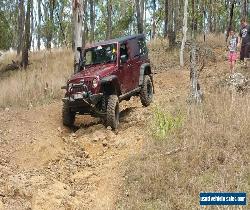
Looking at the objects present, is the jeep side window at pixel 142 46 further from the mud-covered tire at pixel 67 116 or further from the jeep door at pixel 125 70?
the mud-covered tire at pixel 67 116

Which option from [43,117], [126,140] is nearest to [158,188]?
[126,140]

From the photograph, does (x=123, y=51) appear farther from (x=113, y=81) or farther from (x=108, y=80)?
(x=108, y=80)

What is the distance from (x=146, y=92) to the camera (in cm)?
1205

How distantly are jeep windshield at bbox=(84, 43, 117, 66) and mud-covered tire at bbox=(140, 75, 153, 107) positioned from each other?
1.41 meters

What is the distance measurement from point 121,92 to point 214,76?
5656 millimetres

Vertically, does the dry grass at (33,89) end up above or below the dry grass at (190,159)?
below

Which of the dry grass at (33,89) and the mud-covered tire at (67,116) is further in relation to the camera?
the dry grass at (33,89)

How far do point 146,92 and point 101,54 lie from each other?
5.44 ft

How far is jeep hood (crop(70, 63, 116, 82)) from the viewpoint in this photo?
10.3m

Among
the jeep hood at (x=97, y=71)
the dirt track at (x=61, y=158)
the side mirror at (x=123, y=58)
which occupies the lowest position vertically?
the dirt track at (x=61, y=158)

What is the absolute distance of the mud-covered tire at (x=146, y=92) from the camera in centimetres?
1197

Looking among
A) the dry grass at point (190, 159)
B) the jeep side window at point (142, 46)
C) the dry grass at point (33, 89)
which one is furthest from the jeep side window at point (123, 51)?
the dry grass at point (33, 89)

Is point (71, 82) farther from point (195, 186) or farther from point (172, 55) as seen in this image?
point (172, 55)

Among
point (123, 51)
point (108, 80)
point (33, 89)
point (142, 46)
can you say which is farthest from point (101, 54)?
point (33, 89)
